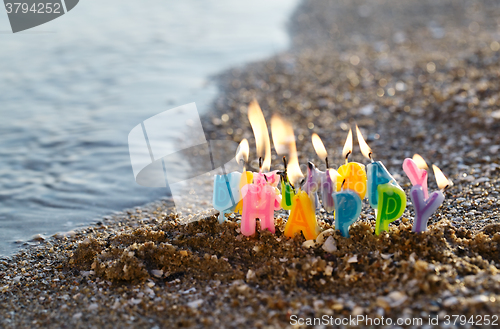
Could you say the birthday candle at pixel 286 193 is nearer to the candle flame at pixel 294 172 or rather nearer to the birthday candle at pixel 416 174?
the candle flame at pixel 294 172

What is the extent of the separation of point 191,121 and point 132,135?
2.98ft

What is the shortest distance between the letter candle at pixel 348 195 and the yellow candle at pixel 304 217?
0.16 m

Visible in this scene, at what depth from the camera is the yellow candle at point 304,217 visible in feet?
9.33

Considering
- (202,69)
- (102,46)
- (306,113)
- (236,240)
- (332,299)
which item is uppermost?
(102,46)

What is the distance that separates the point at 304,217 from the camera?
286 centimetres

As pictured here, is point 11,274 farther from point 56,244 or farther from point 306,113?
point 306,113

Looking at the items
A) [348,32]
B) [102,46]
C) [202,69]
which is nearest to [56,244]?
[202,69]

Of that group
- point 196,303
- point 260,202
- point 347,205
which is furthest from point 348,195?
point 196,303

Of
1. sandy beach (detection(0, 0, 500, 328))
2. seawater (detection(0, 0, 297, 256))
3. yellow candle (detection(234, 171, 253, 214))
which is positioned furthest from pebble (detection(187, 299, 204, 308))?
seawater (detection(0, 0, 297, 256))

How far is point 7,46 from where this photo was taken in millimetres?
9820

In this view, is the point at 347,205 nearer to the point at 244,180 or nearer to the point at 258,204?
the point at 258,204

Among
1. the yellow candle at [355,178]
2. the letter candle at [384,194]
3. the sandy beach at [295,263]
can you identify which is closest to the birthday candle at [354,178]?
the yellow candle at [355,178]

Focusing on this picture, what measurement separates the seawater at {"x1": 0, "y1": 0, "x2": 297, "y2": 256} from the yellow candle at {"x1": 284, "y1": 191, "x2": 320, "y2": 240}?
2203 mm

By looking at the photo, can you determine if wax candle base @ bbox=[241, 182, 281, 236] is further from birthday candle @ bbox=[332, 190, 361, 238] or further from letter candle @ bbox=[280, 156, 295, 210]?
birthday candle @ bbox=[332, 190, 361, 238]
